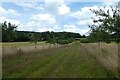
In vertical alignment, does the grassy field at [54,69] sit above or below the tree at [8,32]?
below

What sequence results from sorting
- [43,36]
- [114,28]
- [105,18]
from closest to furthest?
[114,28], [105,18], [43,36]

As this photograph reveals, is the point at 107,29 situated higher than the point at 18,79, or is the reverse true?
the point at 107,29

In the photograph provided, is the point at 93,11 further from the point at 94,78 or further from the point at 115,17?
the point at 94,78

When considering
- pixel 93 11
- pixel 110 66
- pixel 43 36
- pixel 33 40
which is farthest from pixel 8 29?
pixel 43 36

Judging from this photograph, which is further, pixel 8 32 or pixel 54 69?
pixel 8 32

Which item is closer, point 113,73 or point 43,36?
point 113,73

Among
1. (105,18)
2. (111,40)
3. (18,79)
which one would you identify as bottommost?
(18,79)

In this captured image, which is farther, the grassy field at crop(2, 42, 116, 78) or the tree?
the tree

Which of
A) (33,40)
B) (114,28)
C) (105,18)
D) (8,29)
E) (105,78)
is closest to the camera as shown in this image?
(105,78)

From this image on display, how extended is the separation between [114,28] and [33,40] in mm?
74152

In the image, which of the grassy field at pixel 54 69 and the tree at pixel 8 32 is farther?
the tree at pixel 8 32

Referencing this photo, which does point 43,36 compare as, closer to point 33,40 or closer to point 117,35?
point 33,40

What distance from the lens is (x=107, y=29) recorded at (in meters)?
16.9

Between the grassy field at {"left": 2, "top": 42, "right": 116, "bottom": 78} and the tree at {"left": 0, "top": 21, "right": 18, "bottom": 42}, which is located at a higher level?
the tree at {"left": 0, "top": 21, "right": 18, "bottom": 42}
